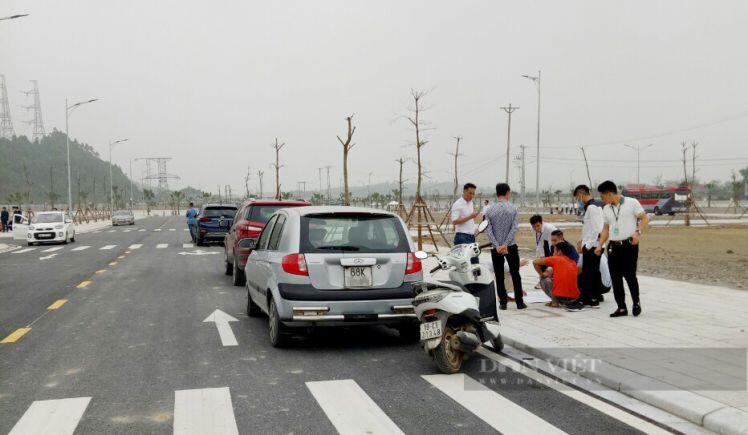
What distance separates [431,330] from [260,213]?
26.7ft

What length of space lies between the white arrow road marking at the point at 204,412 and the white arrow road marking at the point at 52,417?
2.47 feet

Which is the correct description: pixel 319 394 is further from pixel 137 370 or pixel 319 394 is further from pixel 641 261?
pixel 641 261

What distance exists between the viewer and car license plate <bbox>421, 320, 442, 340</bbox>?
648cm

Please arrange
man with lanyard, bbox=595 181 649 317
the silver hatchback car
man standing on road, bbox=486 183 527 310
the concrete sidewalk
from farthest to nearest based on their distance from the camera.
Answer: man standing on road, bbox=486 183 527 310 < man with lanyard, bbox=595 181 649 317 < the silver hatchback car < the concrete sidewalk

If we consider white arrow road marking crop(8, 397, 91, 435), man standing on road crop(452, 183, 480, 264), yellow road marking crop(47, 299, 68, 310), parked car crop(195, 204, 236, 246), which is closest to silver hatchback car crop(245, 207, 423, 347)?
white arrow road marking crop(8, 397, 91, 435)

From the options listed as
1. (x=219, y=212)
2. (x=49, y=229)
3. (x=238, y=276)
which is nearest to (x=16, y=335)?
(x=238, y=276)

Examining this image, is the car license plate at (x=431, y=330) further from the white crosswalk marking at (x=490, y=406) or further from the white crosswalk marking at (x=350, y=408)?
the white crosswalk marking at (x=350, y=408)

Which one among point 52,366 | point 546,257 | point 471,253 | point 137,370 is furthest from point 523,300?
point 52,366

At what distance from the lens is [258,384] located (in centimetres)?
618

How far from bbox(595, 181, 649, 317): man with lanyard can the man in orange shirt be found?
819 millimetres

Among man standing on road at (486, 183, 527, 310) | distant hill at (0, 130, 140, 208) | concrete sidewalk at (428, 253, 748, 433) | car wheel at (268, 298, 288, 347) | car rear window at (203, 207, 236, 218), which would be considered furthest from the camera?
distant hill at (0, 130, 140, 208)

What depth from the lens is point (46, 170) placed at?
441 feet

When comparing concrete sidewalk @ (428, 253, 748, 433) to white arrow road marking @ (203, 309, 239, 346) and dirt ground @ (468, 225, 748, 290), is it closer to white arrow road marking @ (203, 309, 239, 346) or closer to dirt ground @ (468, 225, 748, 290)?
dirt ground @ (468, 225, 748, 290)

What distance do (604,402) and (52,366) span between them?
17.7 feet
